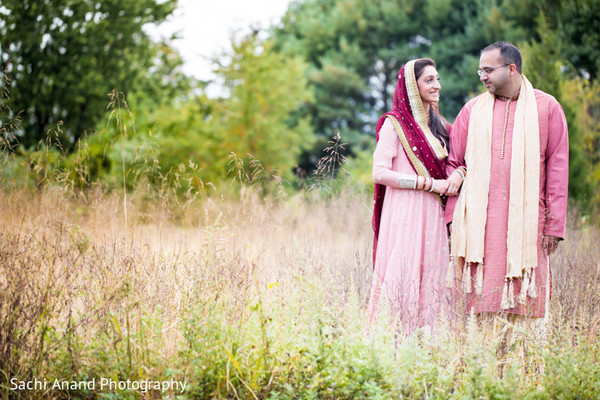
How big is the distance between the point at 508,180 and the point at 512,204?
0.16 m

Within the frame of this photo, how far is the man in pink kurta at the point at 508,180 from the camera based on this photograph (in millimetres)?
3422

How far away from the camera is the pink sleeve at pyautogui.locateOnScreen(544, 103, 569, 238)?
3.38 meters

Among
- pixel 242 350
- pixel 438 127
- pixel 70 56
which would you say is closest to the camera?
pixel 242 350

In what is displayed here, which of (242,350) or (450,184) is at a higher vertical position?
(450,184)

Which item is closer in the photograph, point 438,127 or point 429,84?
point 429,84

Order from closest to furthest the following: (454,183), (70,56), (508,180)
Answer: (508,180)
(454,183)
(70,56)

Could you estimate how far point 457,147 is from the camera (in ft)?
12.3

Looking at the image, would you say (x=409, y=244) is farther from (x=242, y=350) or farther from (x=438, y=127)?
(x=242, y=350)

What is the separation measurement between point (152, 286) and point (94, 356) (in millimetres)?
808

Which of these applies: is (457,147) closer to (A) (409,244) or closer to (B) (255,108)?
(A) (409,244)

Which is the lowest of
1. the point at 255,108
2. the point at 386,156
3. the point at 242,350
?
the point at 242,350

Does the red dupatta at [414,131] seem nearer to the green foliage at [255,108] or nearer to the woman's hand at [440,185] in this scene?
the woman's hand at [440,185]

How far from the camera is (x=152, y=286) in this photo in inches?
140

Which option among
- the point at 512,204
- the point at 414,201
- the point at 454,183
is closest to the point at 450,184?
the point at 454,183
